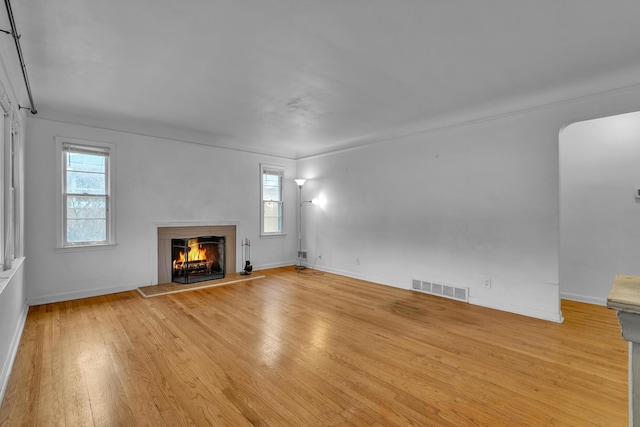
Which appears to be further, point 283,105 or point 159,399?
point 283,105

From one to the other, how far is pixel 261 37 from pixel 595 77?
3391 millimetres

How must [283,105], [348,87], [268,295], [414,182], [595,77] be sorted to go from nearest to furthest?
[595,77]
[348,87]
[283,105]
[268,295]
[414,182]

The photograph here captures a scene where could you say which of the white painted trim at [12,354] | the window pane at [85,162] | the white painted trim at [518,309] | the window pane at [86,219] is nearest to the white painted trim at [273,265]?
the window pane at [86,219]

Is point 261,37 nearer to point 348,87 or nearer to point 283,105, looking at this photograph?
point 348,87

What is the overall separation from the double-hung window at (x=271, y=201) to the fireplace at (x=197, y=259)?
1.04 meters

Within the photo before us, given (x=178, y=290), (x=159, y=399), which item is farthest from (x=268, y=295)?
(x=159, y=399)

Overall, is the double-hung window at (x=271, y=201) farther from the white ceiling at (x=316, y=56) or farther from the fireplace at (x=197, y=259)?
the white ceiling at (x=316, y=56)

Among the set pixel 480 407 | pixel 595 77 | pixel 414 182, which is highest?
pixel 595 77

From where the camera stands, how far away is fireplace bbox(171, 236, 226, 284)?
552cm

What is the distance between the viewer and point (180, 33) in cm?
242

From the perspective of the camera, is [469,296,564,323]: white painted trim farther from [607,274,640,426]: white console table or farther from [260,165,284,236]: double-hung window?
[260,165,284,236]: double-hung window

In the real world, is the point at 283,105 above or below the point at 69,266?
above

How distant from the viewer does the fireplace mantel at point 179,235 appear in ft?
17.3

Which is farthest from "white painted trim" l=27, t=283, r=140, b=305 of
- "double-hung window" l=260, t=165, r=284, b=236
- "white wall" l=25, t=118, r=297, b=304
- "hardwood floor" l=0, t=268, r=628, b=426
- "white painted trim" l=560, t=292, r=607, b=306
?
"white painted trim" l=560, t=292, r=607, b=306
